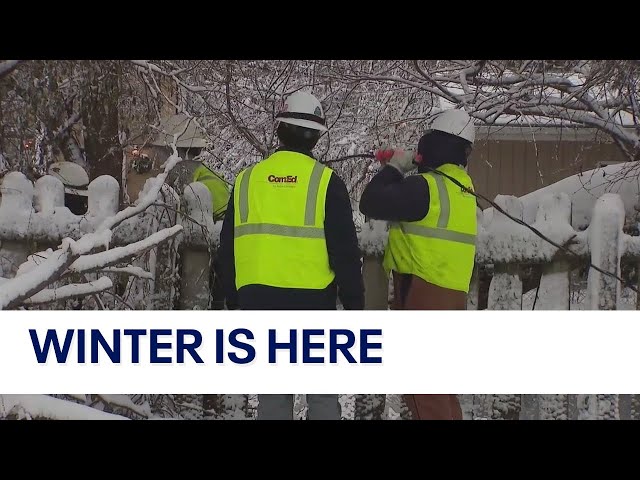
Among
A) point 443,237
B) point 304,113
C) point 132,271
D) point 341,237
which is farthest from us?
point 132,271

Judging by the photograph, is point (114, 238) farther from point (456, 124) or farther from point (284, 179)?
point (456, 124)

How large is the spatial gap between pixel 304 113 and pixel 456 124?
68 cm

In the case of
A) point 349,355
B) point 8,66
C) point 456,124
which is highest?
point 8,66

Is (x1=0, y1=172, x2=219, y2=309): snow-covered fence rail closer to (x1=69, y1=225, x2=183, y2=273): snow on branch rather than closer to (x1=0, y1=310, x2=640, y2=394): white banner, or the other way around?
(x1=69, y1=225, x2=183, y2=273): snow on branch

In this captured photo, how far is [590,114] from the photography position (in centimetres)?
353

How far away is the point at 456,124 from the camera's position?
3.40m

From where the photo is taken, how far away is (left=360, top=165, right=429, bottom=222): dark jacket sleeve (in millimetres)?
3285

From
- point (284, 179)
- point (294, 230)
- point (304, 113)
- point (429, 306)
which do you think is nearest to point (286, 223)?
point (294, 230)

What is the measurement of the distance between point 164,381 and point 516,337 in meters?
1.57

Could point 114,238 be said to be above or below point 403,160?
below

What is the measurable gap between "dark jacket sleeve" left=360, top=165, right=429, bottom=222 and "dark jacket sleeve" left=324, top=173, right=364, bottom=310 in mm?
176

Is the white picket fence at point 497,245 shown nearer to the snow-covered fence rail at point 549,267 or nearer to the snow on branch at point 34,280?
the snow-covered fence rail at point 549,267

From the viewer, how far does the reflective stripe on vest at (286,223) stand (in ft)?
10.3

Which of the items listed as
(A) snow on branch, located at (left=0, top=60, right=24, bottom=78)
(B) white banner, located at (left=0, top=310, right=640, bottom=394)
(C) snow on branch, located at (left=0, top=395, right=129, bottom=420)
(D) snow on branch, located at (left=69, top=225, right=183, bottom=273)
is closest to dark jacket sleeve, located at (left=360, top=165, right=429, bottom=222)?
(B) white banner, located at (left=0, top=310, right=640, bottom=394)
